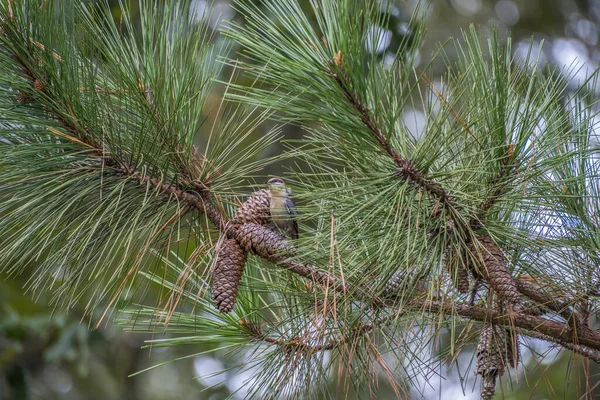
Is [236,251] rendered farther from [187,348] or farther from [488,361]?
[187,348]

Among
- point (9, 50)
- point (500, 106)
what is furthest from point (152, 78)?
point (500, 106)

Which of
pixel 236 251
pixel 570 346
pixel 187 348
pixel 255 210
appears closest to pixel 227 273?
pixel 236 251

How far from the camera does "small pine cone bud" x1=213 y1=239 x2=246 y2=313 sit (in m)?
1.34

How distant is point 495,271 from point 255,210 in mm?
512

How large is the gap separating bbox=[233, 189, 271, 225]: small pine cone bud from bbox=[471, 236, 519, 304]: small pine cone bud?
446 mm

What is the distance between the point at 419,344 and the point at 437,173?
0.46 meters

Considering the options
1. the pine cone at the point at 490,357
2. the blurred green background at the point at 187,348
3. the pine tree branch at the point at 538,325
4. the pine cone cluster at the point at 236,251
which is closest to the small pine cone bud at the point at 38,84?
the pine cone cluster at the point at 236,251

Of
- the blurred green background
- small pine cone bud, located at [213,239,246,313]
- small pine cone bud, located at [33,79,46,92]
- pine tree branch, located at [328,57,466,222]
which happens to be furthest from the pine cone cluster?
the blurred green background

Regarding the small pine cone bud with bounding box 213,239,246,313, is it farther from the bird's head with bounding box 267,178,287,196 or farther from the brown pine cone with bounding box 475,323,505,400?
the brown pine cone with bounding box 475,323,505,400

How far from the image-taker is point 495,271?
126cm

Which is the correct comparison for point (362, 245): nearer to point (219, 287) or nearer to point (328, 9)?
point (219, 287)

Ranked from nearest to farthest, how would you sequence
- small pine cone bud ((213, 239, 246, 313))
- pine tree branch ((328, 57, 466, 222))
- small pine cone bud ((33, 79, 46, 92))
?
pine tree branch ((328, 57, 466, 222)) → small pine cone bud ((33, 79, 46, 92)) → small pine cone bud ((213, 239, 246, 313))

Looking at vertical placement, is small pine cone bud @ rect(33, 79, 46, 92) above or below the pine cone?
above

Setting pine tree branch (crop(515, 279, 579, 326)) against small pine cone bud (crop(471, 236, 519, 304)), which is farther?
pine tree branch (crop(515, 279, 579, 326))
